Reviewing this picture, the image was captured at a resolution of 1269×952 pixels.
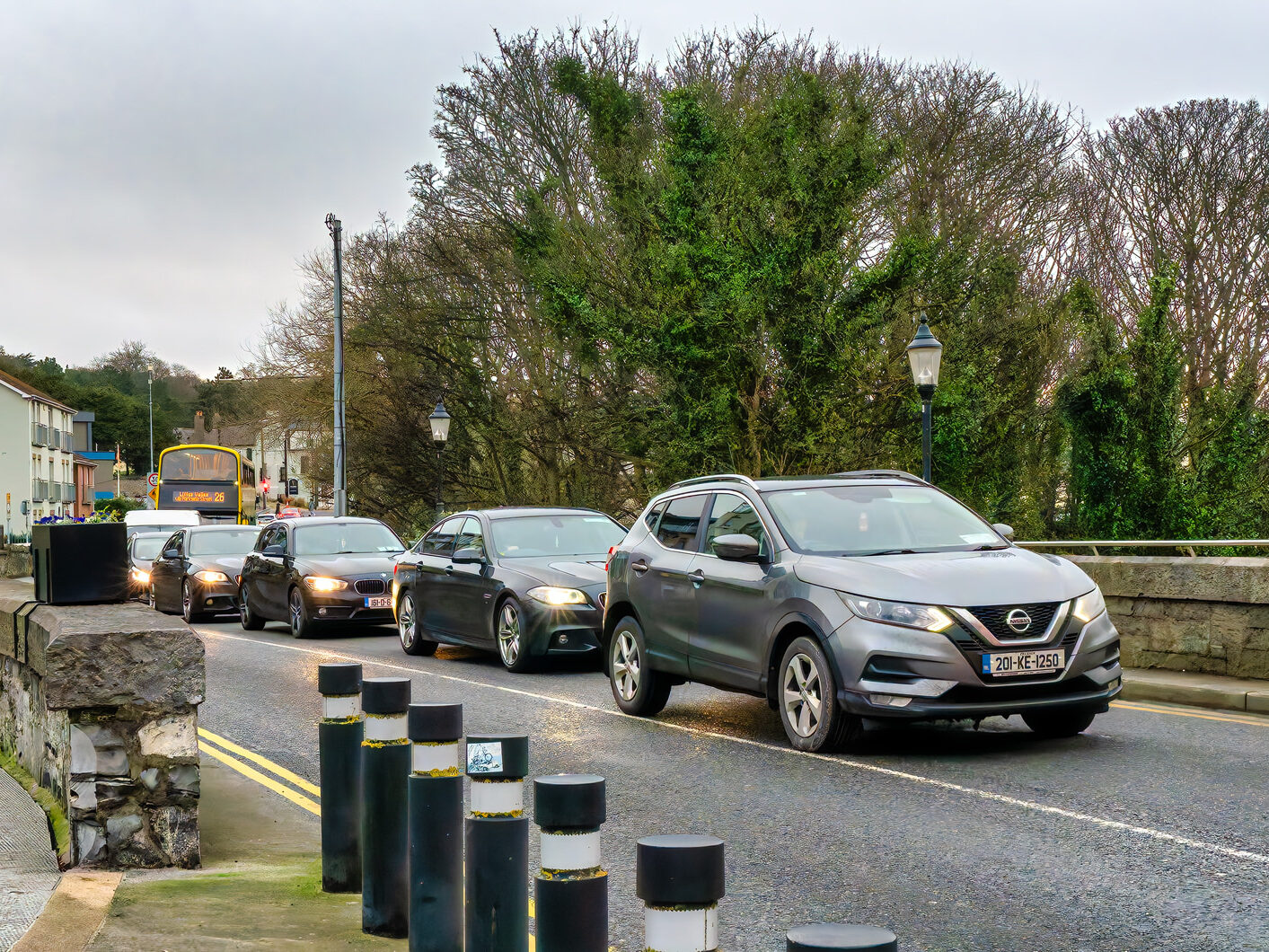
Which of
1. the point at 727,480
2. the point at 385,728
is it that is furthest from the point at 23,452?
the point at 385,728

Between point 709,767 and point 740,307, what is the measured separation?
14575 millimetres

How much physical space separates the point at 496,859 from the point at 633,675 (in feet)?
21.7

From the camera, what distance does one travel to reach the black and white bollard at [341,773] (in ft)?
16.9

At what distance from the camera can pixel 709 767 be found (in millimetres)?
8188

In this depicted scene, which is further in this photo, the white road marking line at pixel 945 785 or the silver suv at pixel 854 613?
the silver suv at pixel 854 613

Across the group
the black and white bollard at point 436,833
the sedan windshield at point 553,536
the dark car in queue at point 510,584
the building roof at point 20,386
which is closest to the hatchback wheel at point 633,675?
the dark car in queue at point 510,584

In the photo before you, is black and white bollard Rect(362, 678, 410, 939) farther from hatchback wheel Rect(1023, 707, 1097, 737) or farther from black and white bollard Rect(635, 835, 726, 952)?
hatchback wheel Rect(1023, 707, 1097, 737)

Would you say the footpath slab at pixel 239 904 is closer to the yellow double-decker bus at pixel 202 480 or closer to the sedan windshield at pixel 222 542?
the sedan windshield at pixel 222 542

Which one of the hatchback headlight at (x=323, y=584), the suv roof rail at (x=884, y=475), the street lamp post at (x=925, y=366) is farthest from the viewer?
the hatchback headlight at (x=323, y=584)

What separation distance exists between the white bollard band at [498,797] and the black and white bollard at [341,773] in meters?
1.29

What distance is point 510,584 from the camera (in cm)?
1407

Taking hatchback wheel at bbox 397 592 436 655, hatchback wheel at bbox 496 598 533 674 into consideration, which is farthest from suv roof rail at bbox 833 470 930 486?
hatchback wheel at bbox 397 592 436 655

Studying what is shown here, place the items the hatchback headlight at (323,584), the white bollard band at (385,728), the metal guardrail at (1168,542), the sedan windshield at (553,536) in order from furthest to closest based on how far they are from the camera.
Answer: the hatchback headlight at (323,584) → the sedan windshield at (553,536) → the metal guardrail at (1168,542) → the white bollard band at (385,728)

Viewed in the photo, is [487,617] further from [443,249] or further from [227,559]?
[443,249]
